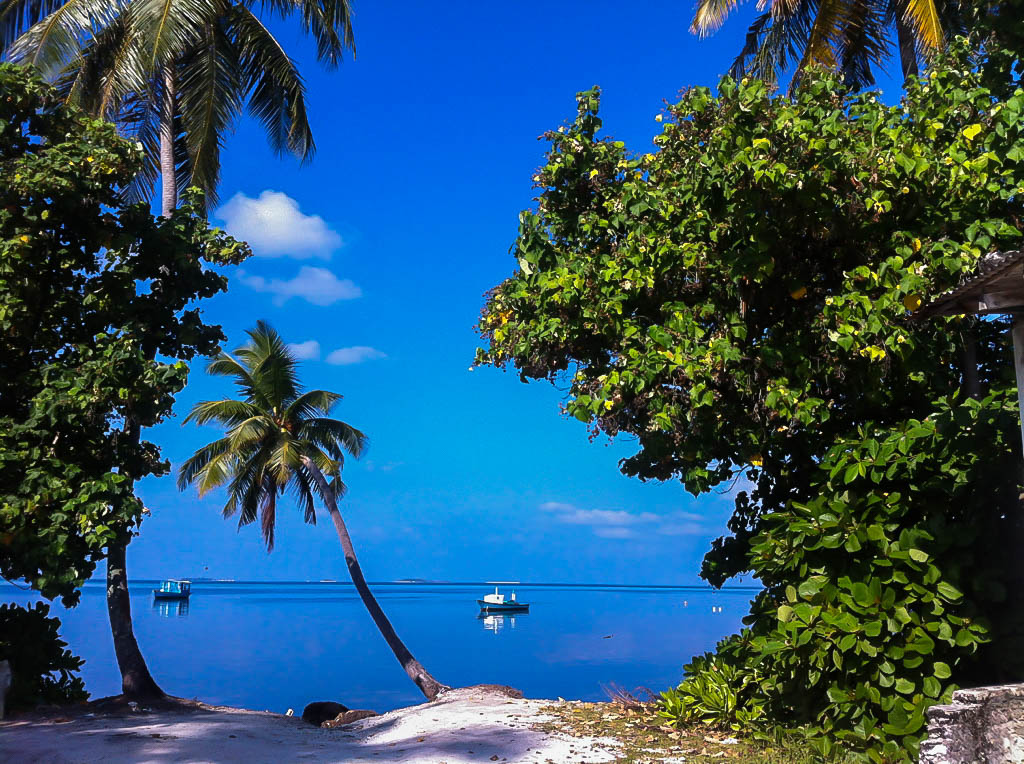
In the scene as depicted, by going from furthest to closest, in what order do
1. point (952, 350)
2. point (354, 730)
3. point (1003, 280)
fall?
1. point (354, 730)
2. point (952, 350)
3. point (1003, 280)

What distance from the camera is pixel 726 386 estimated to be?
308 inches

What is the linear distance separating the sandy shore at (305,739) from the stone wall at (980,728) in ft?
9.06

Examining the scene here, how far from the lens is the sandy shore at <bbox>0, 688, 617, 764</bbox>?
297 inches

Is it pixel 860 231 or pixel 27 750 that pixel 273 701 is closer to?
pixel 27 750

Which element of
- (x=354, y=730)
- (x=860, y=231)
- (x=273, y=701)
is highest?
(x=860, y=231)

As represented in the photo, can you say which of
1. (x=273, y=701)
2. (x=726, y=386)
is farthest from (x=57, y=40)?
(x=273, y=701)

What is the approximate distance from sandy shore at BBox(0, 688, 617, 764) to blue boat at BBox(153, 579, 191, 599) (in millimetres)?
102122

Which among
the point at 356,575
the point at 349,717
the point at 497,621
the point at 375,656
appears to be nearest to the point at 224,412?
the point at 356,575

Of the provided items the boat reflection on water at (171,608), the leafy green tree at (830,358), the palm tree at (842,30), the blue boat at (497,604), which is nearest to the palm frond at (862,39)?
the palm tree at (842,30)

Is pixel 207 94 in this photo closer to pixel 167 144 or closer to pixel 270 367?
pixel 167 144

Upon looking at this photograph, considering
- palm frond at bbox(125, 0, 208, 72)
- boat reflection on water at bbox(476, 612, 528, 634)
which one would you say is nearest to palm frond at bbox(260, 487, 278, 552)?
palm frond at bbox(125, 0, 208, 72)

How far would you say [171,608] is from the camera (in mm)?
108000

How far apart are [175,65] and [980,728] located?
15795 mm

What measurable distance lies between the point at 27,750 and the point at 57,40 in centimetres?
1147
